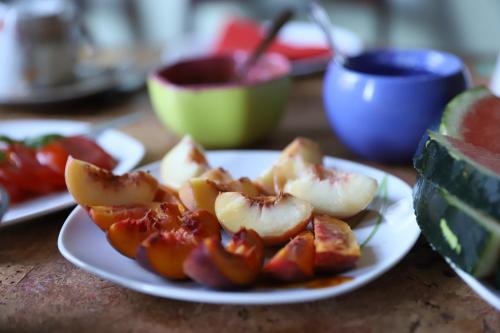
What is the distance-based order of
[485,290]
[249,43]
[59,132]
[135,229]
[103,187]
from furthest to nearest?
[249,43] < [59,132] < [103,187] < [135,229] < [485,290]

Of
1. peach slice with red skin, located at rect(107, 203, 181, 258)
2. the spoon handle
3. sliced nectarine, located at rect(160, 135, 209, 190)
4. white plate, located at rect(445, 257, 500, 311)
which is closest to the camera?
white plate, located at rect(445, 257, 500, 311)

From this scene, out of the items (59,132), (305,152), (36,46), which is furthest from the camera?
(36,46)

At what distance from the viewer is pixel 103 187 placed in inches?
32.6

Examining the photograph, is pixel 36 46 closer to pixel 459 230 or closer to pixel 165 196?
pixel 165 196

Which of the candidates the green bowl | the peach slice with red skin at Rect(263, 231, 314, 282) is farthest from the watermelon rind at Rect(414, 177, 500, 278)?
the green bowl

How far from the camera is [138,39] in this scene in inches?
127

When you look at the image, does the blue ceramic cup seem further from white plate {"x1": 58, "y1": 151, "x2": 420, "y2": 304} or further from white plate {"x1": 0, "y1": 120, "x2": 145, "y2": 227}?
white plate {"x1": 0, "y1": 120, "x2": 145, "y2": 227}

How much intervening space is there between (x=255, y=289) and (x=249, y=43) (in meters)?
1.11

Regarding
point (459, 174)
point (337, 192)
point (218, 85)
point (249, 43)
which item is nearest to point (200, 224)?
point (337, 192)

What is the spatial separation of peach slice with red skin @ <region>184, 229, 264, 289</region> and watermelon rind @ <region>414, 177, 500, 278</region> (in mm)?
192

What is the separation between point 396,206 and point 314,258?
7.7 inches

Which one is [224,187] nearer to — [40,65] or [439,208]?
[439,208]

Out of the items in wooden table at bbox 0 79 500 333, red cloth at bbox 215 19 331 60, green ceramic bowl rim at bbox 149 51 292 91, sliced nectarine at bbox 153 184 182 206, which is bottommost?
wooden table at bbox 0 79 500 333

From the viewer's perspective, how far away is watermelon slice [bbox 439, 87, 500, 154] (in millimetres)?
822
